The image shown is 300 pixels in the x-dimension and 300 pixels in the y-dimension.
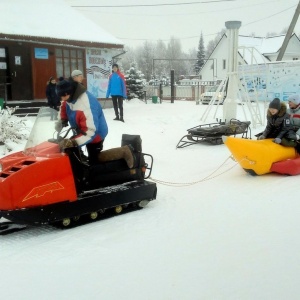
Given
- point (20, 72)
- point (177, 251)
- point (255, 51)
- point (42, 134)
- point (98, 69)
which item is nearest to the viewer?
point (177, 251)

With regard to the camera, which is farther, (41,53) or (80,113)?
(41,53)

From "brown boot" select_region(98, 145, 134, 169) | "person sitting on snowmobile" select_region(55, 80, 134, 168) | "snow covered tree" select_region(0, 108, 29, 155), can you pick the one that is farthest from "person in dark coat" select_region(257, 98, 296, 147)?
"snow covered tree" select_region(0, 108, 29, 155)

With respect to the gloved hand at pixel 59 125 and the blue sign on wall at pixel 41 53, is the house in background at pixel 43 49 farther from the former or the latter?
the gloved hand at pixel 59 125

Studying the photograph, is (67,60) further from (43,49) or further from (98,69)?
(98,69)

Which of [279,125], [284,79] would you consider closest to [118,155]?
[279,125]

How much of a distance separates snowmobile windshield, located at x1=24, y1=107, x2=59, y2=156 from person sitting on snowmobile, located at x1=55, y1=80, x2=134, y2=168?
95 millimetres

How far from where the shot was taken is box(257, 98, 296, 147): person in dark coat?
6445 mm

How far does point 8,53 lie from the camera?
1526 cm

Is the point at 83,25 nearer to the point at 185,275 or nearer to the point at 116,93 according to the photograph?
the point at 116,93

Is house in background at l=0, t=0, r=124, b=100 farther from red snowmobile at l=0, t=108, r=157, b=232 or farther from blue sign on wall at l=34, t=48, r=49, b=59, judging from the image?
red snowmobile at l=0, t=108, r=157, b=232

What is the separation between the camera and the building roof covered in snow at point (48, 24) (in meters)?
14.6

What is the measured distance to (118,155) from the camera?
5.10m

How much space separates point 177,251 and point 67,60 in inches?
555

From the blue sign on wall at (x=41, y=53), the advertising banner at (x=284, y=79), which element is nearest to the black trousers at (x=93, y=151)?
the blue sign on wall at (x=41, y=53)
